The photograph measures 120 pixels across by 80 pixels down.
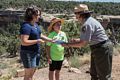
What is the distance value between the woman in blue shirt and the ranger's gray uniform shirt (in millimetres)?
1004

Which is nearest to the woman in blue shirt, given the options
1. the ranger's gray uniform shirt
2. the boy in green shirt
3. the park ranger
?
the boy in green shirt

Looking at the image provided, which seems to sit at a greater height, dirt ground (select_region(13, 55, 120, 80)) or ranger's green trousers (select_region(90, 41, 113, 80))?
ranger's green trousers (select_region(90, 41, 113, 80))

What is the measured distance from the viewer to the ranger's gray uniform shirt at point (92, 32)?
5613mm

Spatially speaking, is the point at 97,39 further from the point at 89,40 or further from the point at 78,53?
the point at 78,53

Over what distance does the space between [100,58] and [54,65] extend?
5.01 ft

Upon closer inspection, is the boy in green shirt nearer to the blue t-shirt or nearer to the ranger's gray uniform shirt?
the blue t-shirt

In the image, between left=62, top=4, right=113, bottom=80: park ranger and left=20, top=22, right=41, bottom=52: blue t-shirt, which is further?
left=20, top=22, right=41, bottom=52: blue t-shirt

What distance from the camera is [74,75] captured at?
372 inches

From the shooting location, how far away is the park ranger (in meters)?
5.63


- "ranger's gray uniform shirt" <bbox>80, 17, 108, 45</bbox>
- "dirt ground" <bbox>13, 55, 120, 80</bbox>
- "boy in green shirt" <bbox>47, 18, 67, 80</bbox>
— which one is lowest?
"dirt ground" <bbox>13, 55, 120, 80</bbox>

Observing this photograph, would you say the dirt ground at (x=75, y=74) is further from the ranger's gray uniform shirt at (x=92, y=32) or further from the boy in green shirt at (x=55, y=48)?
the ranger's gray uniform shirt at (x=92, y=32)

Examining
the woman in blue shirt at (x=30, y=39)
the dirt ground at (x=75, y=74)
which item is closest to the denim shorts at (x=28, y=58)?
the woman in blue shirt at (x=30, y=39)

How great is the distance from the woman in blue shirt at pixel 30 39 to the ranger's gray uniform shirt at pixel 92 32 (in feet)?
3.29

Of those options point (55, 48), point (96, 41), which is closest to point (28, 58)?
point (55, 48)
